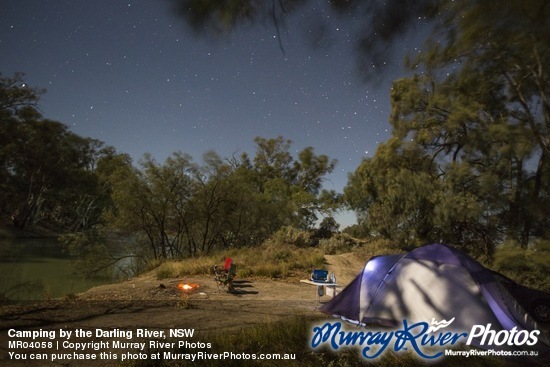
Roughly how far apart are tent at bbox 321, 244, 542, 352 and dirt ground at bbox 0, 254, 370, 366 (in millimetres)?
1660

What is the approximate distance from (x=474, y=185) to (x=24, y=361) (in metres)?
17.4

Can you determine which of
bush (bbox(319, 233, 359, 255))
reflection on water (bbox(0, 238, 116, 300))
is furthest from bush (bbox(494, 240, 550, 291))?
reflection on water (bbox(0, 238, 116, 300))

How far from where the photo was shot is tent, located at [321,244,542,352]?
4715 mm

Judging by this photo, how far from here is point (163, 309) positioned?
22.5ft

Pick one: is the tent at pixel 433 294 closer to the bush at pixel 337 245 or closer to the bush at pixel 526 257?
the bush at pixel 526 257

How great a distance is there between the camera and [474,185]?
14812 mm

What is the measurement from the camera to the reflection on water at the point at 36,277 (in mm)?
12304

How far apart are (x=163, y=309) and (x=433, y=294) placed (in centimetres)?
Result: 573

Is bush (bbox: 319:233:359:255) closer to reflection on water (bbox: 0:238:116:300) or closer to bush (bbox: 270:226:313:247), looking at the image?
bush (bbox: 270:226:313:247)

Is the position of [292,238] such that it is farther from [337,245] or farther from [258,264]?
[258,264]

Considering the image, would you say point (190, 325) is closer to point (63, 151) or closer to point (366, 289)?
point (366, 289)

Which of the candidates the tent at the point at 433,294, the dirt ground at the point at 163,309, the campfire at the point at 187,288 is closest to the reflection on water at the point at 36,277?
the dirt ground at the point at 163,309

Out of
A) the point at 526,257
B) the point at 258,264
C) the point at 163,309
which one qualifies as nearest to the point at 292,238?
the point at 258,264

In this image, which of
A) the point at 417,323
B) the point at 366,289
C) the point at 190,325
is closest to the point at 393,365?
the point at 417,323
